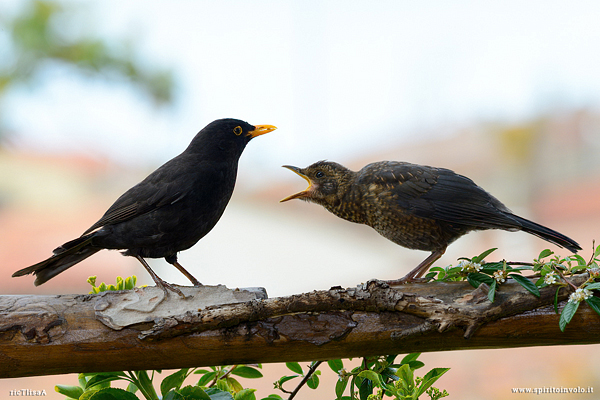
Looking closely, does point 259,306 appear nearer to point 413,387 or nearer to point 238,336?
point 238,336

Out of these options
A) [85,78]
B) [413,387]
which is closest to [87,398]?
[413,387]

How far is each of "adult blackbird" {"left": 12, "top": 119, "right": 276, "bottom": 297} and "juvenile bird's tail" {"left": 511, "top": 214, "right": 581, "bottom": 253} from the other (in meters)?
0.88

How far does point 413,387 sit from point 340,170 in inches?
27.5

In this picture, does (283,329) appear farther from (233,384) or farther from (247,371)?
(233,384)

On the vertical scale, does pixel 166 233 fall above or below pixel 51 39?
below

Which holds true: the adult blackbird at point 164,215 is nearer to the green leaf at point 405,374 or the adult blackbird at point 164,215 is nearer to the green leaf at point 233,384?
the green leaf at point 233,384

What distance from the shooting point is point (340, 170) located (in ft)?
5.68

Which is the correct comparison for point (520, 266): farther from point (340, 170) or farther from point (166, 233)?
point (166, 233)

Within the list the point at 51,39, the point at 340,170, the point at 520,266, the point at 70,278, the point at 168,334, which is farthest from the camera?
the point at 51,39

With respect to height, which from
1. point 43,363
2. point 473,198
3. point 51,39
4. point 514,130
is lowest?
point 43,363

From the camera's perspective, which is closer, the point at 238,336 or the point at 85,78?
the point at 238,336

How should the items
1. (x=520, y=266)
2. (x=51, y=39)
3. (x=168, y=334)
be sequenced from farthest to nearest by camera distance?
(x=51, y=39), (x=520, y=266), (x=168, y=334)

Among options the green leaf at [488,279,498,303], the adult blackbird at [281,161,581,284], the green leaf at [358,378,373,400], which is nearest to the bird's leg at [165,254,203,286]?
the adult blackbird at [281,161,581,284]

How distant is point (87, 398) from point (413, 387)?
0.85m
